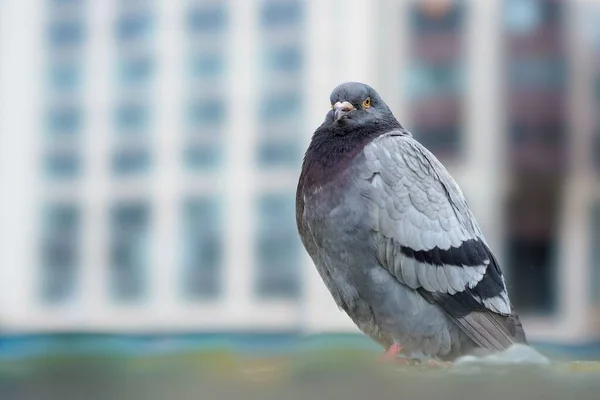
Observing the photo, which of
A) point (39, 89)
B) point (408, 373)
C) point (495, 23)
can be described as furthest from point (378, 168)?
point (39, 89)

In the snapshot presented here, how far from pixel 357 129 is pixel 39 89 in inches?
511

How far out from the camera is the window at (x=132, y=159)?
1269cm

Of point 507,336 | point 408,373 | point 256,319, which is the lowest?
point 256,319

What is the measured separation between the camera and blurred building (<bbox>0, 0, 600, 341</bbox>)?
10.5m

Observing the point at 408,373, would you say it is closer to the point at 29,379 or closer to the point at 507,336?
the point at 29,379

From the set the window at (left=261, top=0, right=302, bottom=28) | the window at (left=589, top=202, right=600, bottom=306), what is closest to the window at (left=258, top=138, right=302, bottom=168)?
the window at (left=261, top=0, right=302, bottom=28)

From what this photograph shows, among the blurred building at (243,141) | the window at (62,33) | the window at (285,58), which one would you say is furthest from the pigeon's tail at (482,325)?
the window at (62,33)

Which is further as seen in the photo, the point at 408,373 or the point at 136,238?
the point at 136,238

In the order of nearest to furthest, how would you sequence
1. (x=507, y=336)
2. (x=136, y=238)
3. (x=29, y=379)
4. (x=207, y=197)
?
(x=29, y=379) < (x=507, y=336) < (x=207, y=197) < (x=136, y=238)

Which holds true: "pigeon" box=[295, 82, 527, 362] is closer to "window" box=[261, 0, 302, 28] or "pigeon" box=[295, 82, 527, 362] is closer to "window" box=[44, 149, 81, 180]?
"window" box=[261, 0, 302, 28]

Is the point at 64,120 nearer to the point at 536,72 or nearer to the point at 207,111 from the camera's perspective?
the point at 207,111

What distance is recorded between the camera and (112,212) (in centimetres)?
1324

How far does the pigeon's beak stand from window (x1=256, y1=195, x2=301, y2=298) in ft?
34.7

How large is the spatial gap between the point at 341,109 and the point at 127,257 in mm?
12389
